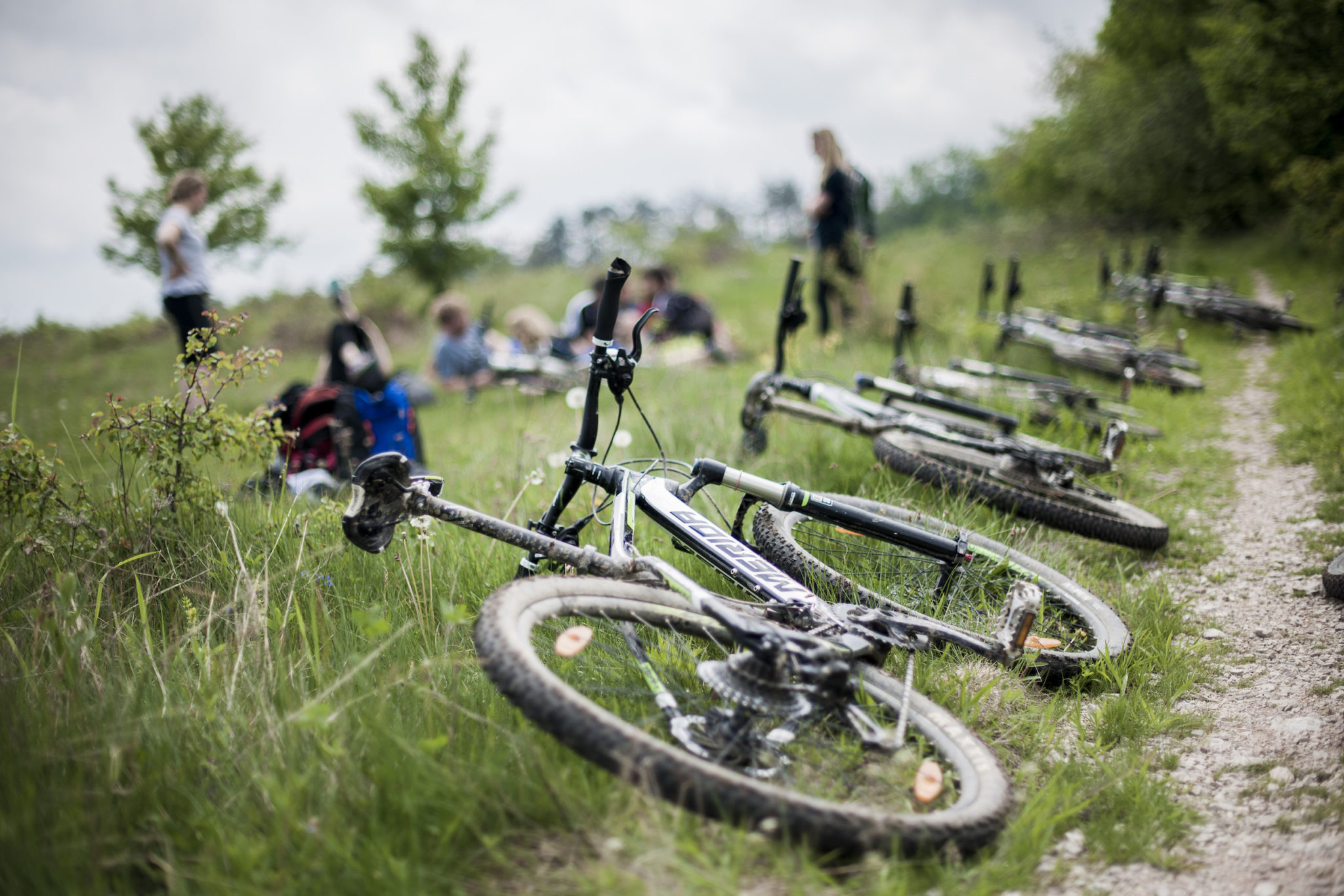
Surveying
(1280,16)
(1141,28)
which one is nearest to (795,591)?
(1280,16)

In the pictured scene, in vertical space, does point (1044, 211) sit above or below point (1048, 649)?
above

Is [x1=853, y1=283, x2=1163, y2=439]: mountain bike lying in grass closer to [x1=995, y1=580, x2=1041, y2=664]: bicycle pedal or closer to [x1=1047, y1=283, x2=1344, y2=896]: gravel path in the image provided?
[x1=1047, y1=283, x2=1344, y2=896]: gravel path

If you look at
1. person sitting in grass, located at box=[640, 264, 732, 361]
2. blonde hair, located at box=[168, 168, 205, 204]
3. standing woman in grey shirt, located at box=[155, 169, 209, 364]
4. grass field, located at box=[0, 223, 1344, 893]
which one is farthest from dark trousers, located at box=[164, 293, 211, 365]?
person sitting in grass, located at box=[640, 264, 732, 361]

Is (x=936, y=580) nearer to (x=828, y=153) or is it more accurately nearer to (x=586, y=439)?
(x=586, y=439)

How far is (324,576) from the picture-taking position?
8.95ft

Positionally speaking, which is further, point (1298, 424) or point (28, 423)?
point (28, 423)

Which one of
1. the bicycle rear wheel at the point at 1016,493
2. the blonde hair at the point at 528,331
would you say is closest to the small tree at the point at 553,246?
the blonde hair at the point at 528,331

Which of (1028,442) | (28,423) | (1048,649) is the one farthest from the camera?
(28,423)

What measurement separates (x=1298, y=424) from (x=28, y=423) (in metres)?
13.0

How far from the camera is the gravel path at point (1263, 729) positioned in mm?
1734

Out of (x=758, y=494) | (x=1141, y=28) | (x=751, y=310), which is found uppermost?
(x=1141, y=28)

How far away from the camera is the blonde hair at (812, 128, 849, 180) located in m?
7.76

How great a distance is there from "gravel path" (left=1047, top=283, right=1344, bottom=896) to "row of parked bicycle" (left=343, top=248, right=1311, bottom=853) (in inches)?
13.7

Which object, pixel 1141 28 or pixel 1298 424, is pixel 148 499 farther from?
pixel 1141 28
